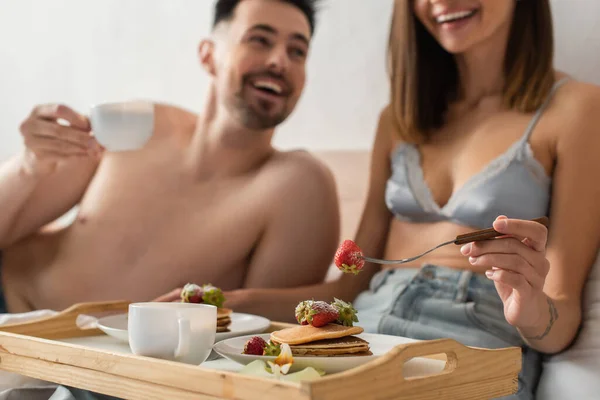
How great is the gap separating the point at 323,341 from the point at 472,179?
2.25 ft

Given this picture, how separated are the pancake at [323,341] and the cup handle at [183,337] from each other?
11cm

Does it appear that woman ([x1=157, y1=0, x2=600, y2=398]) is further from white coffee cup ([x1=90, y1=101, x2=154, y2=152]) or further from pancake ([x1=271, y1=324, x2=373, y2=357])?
white coffee cup ([x1=90, y1=101, x2=154, y2=152])

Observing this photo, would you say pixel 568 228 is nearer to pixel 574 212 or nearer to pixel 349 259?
pixel 574 212

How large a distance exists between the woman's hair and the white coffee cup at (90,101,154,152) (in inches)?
25.0

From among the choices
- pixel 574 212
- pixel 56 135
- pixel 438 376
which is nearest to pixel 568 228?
pixel 574 212

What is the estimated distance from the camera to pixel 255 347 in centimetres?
91

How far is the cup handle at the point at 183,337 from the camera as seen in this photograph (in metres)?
0.89

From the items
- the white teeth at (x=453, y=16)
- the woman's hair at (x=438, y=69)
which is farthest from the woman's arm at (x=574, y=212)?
the white teeth at (x=453, y=16)

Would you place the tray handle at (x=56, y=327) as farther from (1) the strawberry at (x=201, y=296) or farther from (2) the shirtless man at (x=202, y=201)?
(2) the shirtless man at (x=202, y=201)

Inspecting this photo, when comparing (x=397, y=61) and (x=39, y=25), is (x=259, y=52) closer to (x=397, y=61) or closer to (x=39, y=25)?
(x=397, y=61)

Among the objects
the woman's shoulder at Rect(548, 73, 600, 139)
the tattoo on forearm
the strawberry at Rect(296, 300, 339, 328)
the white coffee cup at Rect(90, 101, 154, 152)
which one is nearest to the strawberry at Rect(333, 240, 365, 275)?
the strawberry at Rect(296, 300, 339, 328)

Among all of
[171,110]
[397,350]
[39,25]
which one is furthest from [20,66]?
[397,350]

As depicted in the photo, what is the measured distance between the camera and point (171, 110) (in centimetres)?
200

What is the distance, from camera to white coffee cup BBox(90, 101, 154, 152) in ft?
4.29
